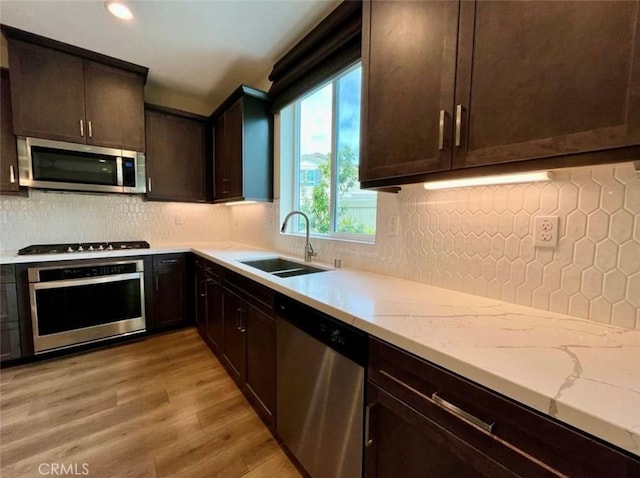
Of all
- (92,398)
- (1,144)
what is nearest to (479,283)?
(92,398)

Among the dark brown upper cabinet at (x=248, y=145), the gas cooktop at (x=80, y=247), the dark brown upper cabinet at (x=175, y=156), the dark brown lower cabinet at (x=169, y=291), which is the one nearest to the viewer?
the gas cooktop at (x=80, y=247)

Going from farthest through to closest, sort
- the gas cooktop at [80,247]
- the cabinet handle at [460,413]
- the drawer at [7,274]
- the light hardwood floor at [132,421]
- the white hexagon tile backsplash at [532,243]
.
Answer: the gas cooktop at [80,247]
the drawer at [7,274]
the light hardwood floor at [132,421]
the white hexagon tile backsplash at [532,243]
the cabinet handle at [460,413]

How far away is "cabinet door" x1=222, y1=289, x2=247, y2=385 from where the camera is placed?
6.10 ft

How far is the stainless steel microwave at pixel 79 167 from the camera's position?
229 centimetres

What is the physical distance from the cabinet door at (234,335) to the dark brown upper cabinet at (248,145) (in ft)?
3.32

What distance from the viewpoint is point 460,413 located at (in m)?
0.69

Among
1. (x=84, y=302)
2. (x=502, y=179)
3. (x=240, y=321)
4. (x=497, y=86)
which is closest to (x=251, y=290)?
(x=240, y=321)

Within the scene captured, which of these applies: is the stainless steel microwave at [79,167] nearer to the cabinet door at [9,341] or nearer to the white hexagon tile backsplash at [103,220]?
the white hexagon tile backsplash at [103,220]

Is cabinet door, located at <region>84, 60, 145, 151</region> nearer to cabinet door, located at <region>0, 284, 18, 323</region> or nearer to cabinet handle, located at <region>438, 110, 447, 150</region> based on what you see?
cabinet door, located at <region>0, 284, 18, 323</region>

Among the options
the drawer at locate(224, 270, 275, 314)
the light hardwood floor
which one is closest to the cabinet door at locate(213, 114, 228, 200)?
the drawer at locate(224, 270, 275, 314)

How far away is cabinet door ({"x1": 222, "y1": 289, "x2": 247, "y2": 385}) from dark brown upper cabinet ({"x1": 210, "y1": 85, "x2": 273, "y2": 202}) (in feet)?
3.32

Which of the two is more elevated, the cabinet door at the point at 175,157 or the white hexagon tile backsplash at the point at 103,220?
the cabinet door at the point at 175,157

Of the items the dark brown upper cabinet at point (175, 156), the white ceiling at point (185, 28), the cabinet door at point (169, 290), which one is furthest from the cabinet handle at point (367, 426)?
the dark brown upper cabinet at point (175, 156)

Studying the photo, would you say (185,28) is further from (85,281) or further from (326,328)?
(326,328)
